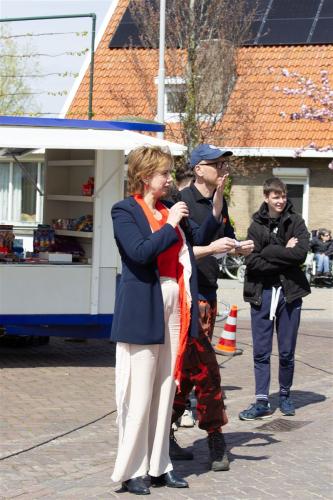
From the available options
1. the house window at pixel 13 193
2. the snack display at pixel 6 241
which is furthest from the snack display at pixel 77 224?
the house window at pixel 13 193

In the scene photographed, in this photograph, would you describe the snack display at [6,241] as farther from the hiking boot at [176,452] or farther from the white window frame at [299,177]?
the white window frame at [299,177]

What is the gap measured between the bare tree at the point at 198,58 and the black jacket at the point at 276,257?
679 inches

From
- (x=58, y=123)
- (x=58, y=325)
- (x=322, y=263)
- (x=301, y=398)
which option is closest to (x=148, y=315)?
(x=301, y=398)

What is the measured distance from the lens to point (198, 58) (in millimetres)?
25875

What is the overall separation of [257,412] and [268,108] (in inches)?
769

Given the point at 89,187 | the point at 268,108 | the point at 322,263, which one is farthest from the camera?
the point at 268,108

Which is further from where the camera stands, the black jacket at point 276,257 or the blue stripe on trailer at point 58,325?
the blue stripe on trailer at point 58,325

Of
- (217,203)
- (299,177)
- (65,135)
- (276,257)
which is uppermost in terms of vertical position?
(299,177)

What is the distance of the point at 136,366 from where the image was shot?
5.97m

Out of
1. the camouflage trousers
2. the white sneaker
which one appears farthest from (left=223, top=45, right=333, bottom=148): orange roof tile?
the camouflage trousers

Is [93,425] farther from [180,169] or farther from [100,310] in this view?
[100,310]

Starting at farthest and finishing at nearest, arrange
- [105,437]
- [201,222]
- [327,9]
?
[327,9], [105,437], [201,222]

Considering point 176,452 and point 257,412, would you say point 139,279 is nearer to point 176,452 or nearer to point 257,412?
point 176,452

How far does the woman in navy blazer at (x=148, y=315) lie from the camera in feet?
19.4
